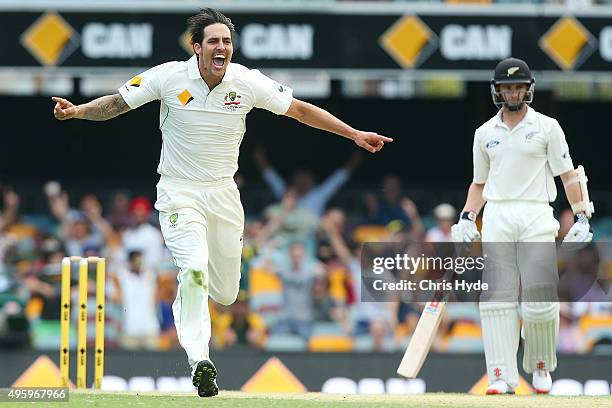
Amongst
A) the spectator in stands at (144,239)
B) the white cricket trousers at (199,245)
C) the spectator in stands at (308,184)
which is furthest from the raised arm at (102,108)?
the spectator in stands at (308,184)

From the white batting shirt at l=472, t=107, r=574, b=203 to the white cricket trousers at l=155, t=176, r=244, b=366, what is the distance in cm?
170

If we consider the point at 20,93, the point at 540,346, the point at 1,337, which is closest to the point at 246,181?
the point at 20,93

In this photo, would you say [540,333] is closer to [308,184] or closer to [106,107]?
[106,107]

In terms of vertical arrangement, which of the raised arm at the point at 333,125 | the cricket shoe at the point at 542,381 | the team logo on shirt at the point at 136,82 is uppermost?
the team logo on shirt at the point at 136,82

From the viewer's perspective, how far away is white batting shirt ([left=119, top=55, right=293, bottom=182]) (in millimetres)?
7379

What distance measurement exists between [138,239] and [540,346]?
5.17m

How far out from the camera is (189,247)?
721 cm

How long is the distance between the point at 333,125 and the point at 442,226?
17.6 feet

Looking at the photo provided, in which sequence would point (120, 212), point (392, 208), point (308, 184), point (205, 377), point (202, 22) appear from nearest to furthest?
point (205, 377) < point (202, 22) < point (120, 212) < point (392, 208) < point (308, 184)

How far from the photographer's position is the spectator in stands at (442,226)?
12477mm

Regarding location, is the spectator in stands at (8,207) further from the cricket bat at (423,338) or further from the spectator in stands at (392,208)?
the cricket bat at (423,338)

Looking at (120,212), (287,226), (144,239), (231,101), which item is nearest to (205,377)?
(231,101)

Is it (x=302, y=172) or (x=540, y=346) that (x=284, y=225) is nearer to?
(x=302, y=172)

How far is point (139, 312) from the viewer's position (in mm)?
11961
